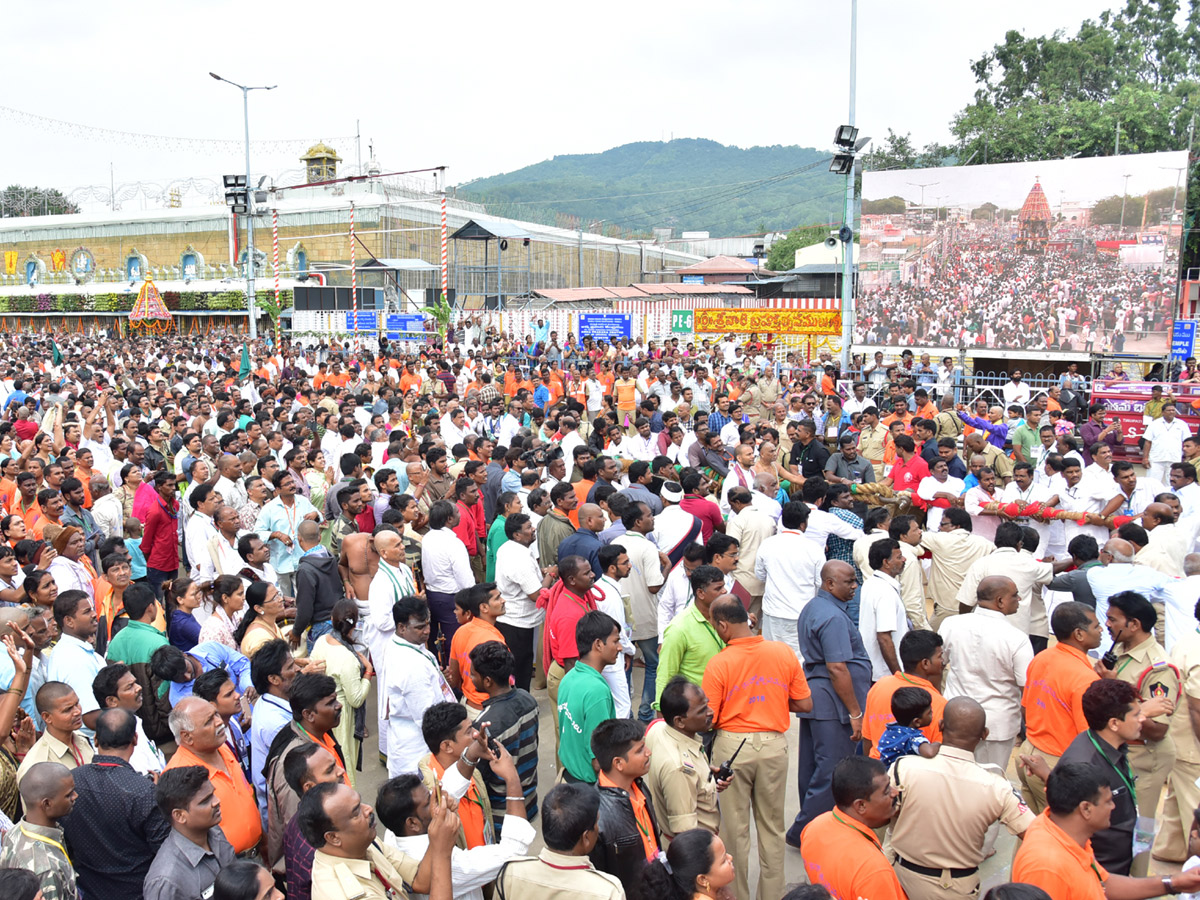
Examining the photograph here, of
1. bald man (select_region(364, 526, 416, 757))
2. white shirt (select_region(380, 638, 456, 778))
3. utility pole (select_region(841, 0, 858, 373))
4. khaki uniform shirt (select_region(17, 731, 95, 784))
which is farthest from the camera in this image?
utility pole (select_region(841, 0, 858, 373))

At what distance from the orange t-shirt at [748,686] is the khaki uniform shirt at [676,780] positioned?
→ 399 mm

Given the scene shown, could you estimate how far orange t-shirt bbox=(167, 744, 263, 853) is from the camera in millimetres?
3455

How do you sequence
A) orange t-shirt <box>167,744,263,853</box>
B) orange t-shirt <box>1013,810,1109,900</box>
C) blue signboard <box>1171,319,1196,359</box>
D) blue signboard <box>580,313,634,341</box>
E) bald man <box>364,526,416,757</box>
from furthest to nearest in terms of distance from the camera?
blue signboard <box>580,313,634,341</box> → blue signboard <box>1171,319,1196,359</box> → bald man <box>364,526,416,757</box> → orange t-shirt <box>167,744,263,853</box> → orange t-shirt <box>1013,810,1109,900</box>

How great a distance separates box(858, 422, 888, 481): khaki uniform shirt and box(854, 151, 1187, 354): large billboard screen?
1556cm

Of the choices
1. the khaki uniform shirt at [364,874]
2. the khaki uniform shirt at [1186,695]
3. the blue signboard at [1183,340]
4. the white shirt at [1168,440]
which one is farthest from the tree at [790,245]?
the khaki uniform shirt at [364,874]

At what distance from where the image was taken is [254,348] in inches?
893

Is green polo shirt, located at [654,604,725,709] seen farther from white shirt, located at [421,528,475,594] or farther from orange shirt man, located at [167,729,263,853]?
orange shirt man, located at [167,729,263,853]

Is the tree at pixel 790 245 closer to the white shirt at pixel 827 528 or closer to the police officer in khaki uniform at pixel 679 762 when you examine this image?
the white shirt at pixel 827 528

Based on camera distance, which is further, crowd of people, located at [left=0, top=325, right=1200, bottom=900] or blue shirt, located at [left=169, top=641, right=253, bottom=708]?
blue shirt, located at [left=169, top=641, right=253, bottom=708]

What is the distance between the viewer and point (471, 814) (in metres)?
3.38

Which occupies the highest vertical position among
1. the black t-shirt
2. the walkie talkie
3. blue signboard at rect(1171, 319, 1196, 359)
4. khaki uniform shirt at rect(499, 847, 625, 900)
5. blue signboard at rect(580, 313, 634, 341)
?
blue signboard at rect(580, 313, 634, 341)

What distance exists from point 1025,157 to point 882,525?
2958 cm

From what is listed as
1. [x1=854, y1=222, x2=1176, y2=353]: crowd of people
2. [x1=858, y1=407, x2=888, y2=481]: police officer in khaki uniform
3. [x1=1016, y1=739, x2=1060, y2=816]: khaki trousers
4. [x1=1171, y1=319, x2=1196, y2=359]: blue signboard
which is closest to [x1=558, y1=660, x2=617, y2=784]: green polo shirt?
[x1=1016, y1=739, x2=1060, y2=816]: khaki trousers

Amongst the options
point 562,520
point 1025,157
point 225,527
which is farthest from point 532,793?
point 1025,157
